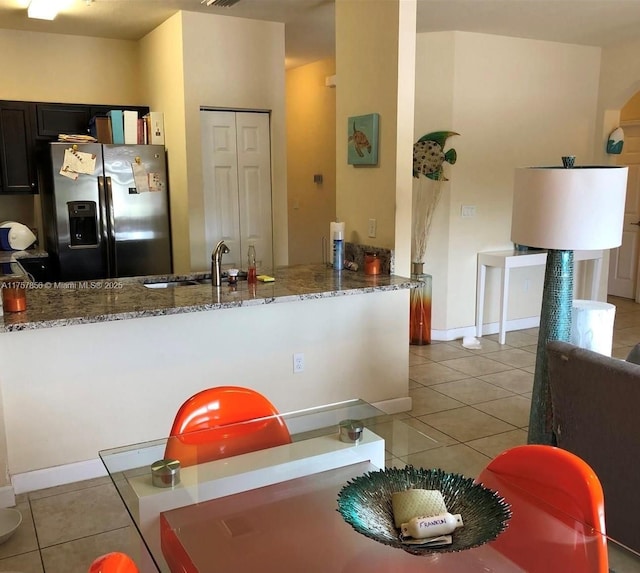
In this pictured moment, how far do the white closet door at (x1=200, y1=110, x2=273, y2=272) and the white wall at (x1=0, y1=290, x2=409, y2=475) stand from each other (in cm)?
146

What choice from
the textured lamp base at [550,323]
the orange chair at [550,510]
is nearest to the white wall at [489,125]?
the textured lamp base at [550,323]

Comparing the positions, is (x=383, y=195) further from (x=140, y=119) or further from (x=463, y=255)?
(x=140, y=119)

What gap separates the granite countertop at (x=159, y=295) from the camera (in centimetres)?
289

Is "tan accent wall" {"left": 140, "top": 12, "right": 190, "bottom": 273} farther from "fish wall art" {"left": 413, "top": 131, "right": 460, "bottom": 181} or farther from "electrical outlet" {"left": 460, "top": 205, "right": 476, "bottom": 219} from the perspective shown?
"electrical outlet" {"left": 460, "top": 205, "right": 476, "bottom": 219}

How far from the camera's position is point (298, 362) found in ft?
12.0

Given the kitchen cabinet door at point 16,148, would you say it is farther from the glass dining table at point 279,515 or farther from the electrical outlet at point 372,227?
the glass dining table at point 279,515

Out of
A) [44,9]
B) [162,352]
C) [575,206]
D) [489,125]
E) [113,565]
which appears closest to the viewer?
[113,565]

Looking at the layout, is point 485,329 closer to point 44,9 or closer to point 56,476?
point 56,476

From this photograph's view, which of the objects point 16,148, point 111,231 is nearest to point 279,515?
point 111,231

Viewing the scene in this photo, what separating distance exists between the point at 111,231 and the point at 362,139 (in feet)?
7.24

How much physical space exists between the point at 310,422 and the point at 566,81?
4950 millimetres

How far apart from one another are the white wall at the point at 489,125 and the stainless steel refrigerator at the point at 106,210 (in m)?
2.27

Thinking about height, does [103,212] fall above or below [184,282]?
above

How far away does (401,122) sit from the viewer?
3.73 meters
